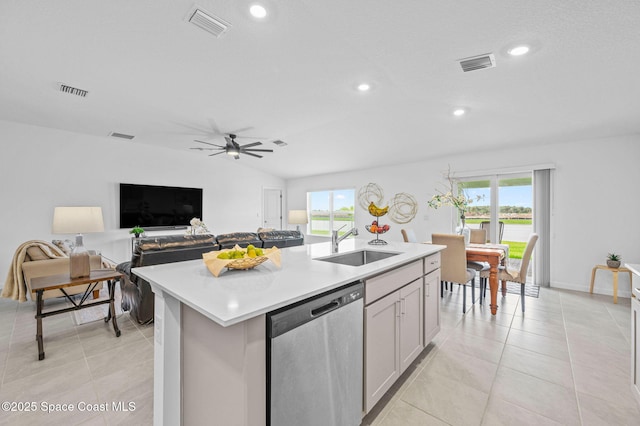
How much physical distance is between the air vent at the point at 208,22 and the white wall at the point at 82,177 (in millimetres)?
4325

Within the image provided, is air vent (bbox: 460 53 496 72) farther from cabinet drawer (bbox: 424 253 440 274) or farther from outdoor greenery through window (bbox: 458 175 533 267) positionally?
outdoor greenery through window (bbox: 458 175 533 267)

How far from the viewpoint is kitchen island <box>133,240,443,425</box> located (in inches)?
36.4

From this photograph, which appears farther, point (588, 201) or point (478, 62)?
point (588, 201)

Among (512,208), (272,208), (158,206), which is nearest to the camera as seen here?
(512,208)

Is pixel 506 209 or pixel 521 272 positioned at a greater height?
pixel 506 209

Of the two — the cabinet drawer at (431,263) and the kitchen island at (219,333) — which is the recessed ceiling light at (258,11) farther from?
the cabinet drawer at (431,263)

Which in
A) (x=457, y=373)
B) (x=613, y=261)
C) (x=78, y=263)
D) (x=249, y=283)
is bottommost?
→ (x=457, y=373)

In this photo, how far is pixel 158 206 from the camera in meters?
5.72

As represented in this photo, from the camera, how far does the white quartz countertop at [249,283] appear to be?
93 cm

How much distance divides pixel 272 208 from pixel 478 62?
21.3ft

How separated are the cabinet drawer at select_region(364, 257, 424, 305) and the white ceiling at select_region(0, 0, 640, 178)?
1.85m

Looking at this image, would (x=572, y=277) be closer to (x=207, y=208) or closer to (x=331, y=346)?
(x=331, y=346)

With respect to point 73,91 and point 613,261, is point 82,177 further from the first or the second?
point 613,261

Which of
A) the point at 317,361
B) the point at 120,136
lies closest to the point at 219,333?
the point at 317,361
